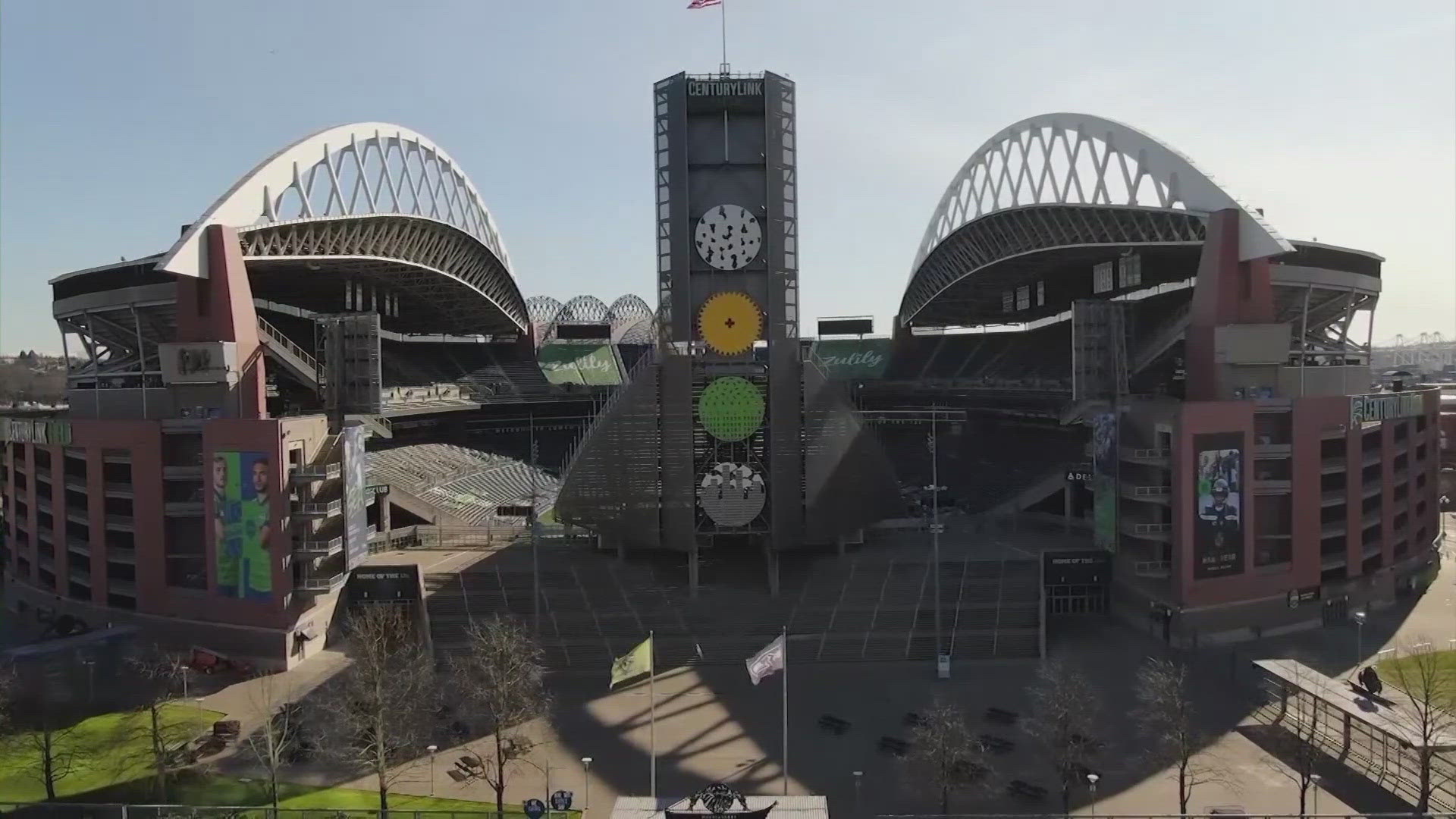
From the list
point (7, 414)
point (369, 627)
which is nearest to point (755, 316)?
point (369, 627)

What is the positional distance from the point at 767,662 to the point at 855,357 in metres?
79.8

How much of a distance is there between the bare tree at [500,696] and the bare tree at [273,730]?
5.82 m

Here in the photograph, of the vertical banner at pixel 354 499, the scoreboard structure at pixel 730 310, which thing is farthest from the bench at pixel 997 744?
the vertical banner at pixel 354 499

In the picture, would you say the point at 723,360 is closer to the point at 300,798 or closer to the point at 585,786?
the point at 585,786

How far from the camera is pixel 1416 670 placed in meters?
37.6

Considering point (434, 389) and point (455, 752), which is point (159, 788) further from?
point (434, 389)

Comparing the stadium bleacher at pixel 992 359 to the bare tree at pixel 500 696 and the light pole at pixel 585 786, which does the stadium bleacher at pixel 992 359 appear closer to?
the bare tree at pixel 500 696

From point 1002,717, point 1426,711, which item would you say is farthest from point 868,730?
point 1426,711

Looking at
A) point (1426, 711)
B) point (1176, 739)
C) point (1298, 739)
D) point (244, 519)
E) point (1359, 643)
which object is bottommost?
point (1359, 643)

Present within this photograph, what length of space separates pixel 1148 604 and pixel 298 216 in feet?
158

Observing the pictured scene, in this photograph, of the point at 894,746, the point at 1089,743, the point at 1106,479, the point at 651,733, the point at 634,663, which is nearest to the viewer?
the point at 634,663

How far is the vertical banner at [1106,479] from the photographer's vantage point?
1769 inches

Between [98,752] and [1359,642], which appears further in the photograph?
[1359,642]

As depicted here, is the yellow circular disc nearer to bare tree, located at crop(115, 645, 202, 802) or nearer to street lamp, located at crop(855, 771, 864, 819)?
street lamp, located at crop(855, 771, 864, 819)
